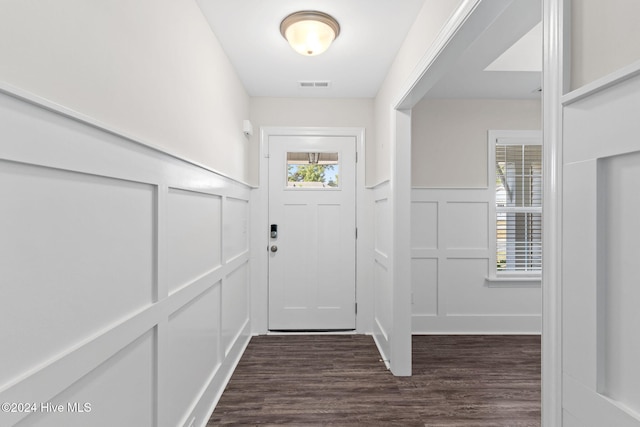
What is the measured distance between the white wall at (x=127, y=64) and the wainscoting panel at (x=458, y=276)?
84.3 inches

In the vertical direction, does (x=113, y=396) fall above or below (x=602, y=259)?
below

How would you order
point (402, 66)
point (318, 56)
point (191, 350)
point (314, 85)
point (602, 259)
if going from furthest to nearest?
point (314, 85), point (318, 56), point (402, 66), point (191, 350), point (602, 259)

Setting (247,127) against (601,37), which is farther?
(247,127)

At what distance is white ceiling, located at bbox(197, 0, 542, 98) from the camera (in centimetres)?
195

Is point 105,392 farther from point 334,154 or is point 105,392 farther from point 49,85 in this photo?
point 334,154

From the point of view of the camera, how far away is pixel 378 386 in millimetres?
2379

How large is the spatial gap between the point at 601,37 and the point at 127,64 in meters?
1.33

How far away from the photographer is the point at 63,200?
0.86m

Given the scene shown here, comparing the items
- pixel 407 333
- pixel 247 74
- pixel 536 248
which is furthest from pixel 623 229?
pixel 536 248

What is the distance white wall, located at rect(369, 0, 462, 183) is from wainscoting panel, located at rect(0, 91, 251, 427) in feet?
4.58

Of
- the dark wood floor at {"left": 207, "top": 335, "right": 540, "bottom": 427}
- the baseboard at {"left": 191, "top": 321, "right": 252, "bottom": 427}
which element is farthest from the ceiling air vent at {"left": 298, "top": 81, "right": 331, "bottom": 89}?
the dark wood floor at {"left": 207, "top": 335, "right": 540, "bottom": 427}

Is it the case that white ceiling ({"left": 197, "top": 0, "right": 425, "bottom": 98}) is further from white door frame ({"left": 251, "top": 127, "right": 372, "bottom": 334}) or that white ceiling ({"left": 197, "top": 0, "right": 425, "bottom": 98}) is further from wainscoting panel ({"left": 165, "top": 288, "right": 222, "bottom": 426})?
wainscoting panel ({"left": 165, "top": 288, "right": 222, "bottom": 426})

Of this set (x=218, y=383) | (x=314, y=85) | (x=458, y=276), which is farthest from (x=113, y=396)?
(x=458, y=276)

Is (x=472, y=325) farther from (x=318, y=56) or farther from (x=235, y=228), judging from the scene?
(x=318, y=56)
